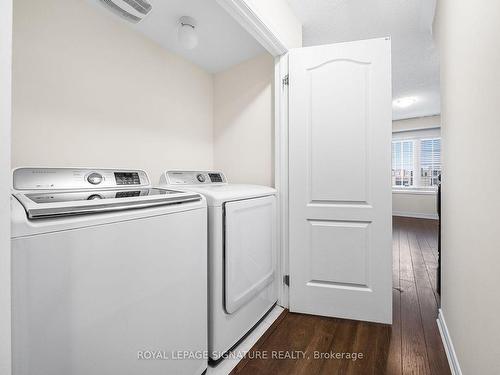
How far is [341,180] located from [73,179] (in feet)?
5.38

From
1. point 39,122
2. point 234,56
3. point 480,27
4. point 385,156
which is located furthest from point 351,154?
point 39,122

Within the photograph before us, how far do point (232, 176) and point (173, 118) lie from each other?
73 centimetres

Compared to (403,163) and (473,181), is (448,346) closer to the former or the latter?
(473,181)

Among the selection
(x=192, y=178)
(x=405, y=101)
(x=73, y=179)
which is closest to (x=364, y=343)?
(x=192, y=178)

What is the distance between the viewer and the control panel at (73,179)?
1.14m

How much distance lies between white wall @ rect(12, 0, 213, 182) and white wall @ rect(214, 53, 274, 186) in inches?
12.1

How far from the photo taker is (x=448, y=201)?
4.97 feet

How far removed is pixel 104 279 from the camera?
812 millimetres

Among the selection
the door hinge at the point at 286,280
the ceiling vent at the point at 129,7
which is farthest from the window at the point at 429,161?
the ceiling vent at the point at 129,7

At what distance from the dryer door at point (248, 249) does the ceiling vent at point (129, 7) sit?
112 cm

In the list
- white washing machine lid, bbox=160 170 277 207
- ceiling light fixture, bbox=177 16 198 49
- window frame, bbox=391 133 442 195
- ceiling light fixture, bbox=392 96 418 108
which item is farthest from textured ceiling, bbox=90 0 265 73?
window frame, bbox=391 133 442 195

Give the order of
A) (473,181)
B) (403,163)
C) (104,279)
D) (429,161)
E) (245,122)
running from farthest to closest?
(403,163)
(429,161)
(245,122)
(473,181)
(104,279)

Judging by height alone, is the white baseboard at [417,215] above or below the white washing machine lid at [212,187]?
below

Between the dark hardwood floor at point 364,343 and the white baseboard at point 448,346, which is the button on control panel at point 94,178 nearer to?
the dark hardwood floor at point 364,343
